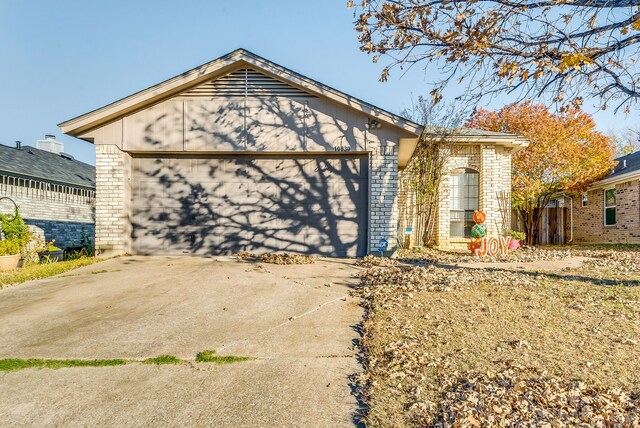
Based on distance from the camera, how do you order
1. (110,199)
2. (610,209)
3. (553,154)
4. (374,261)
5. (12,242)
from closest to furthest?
(12,242) → (374,261) → (110,199) → (553,154) → (610,209)

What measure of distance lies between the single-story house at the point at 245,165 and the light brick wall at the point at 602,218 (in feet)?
43.7

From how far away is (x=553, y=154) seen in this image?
18.4m

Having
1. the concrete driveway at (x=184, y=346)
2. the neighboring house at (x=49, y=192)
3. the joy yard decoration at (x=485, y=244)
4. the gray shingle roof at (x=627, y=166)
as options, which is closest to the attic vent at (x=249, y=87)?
the concrete driveway at (x=184, y=346)

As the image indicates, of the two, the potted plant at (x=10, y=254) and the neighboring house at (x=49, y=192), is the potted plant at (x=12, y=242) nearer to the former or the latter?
the potted plant at (x=10, y=254)

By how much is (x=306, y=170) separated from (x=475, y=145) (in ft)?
25.3

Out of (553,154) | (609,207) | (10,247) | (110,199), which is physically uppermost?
(553,154)

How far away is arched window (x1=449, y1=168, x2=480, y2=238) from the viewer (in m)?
14.7

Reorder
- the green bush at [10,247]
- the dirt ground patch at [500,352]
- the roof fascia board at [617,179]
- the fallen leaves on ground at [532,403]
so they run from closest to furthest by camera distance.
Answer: the fallen leaves on ground at [532,403] → the dirt ground patch at [500,352] → the green bush at [10,247] → the roof fascia board at [617,179]

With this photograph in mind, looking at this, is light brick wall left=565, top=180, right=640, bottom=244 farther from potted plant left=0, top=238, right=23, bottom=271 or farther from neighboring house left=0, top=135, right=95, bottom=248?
neighboring house left=0, top=135, right=95, bottom=248

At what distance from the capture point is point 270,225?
9.95 m

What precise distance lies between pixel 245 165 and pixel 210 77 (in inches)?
90.8

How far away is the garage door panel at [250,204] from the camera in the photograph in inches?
390

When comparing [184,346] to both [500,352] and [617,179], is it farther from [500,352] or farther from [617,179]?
[617,179]

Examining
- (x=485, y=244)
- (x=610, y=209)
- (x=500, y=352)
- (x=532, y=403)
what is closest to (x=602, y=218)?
(x=610, y=209)
